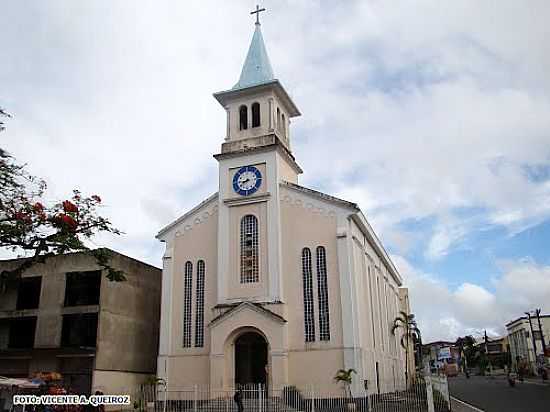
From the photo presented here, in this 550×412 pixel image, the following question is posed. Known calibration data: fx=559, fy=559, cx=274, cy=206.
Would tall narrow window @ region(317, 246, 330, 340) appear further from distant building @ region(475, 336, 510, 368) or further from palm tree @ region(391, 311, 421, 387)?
distant building @ region(475, 336, 510, 368)

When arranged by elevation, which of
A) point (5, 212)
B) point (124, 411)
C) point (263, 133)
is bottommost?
point (124, 411)

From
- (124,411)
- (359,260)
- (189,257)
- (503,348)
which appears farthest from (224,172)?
(503,348)

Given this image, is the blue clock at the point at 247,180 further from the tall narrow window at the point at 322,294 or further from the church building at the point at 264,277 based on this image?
the tall narrow window at the point at 322,294

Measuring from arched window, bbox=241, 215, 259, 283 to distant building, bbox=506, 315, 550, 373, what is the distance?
52095mm

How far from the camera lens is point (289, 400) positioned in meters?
24.8

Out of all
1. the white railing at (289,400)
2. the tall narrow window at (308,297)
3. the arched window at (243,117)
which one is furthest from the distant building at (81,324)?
the tall narrow window at (308,297)

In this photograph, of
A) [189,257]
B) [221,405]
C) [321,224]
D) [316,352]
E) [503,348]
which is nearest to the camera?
[221,405]

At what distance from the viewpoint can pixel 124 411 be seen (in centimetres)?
2733

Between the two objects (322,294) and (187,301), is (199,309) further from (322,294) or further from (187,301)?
(322,294)

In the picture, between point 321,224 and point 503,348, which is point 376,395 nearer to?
point 321,224

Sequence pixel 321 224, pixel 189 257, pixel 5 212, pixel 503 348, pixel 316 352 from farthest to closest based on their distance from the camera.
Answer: pixel 503 348, pixel 189 257, pixel 321 224, pixel 316 352, pixel 5 212

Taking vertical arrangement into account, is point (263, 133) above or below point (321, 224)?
above

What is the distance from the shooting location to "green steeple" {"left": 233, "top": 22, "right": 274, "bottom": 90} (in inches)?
1271

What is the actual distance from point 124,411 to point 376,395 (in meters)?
12.3
